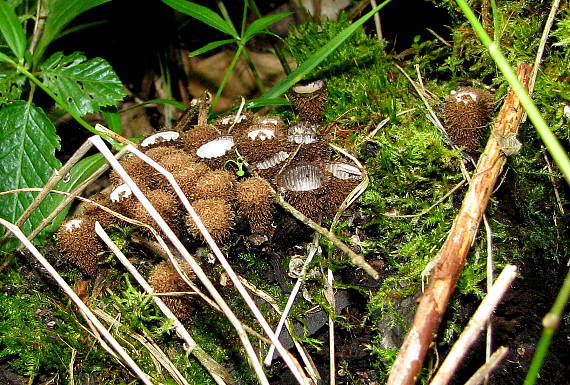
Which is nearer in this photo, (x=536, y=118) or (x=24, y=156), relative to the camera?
(x=536, y=118)

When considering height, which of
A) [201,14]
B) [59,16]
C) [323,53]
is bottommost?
[323,53]

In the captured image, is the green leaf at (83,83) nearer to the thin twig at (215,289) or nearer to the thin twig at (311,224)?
the thin twig at (215,289)

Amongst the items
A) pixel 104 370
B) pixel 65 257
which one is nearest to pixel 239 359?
pixel 104 370

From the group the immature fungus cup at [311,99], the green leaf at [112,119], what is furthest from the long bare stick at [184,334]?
the immature fungus cup at [311,99]

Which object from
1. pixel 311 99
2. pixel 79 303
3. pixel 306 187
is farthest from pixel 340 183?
pixel 79 303

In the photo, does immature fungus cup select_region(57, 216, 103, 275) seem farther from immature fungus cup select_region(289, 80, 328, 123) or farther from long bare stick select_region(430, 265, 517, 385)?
long bare stick select_region(430, 265, 517, 385)

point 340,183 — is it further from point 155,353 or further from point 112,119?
point 112,119

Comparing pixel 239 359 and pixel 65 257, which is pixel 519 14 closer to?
pixel 239 359
